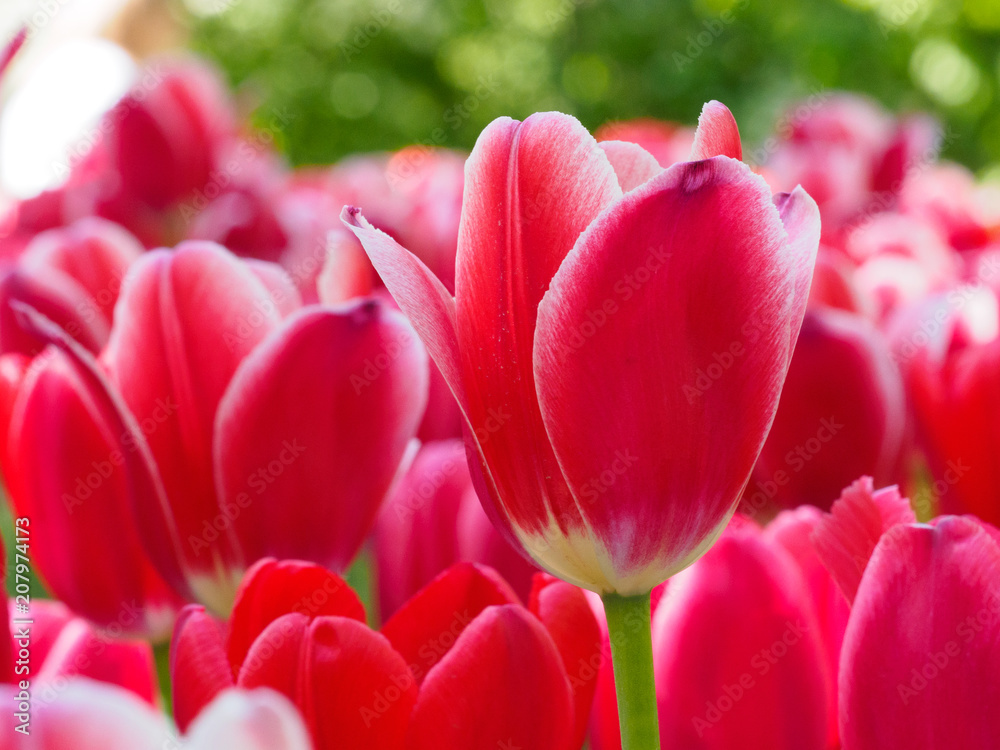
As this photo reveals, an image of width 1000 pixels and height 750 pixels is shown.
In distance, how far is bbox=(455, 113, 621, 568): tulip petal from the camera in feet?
0.96

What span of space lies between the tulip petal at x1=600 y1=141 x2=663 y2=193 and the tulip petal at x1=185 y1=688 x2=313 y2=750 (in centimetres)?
20

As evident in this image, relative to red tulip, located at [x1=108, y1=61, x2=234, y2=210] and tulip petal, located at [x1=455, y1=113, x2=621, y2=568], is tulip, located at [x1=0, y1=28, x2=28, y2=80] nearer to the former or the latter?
tulip petal, located at [x1=455, y1=113, x2=621, y2=568]

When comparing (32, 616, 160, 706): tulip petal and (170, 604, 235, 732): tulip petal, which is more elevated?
(170, 604, 235, 732): tulip petal

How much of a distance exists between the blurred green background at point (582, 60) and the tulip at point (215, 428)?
3.72 metres

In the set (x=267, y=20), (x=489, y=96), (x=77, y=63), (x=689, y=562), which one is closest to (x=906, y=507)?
(x=689, y=562)

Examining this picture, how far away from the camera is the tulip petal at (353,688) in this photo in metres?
A: 0.28

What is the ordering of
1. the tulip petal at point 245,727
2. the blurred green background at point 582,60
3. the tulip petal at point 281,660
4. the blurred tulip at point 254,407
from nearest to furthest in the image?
the tulip petal at point 245,727
the tulip petal at point 281,660
the blurred tulip at point 254,407
the blurred green background at point 582,60

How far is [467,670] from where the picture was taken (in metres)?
0.29

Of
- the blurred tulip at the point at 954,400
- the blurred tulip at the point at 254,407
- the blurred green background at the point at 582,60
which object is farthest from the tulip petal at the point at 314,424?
the blurred green background at the point at 582,60

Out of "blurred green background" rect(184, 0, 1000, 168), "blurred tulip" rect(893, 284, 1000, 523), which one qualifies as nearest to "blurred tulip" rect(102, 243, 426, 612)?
"blurred tulip" rect(893, 284, 1000, 523)

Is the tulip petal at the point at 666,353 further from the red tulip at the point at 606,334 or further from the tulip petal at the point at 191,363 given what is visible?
the tulip petal at the point at 191,363

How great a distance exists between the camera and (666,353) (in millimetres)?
273

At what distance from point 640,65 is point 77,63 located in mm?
3528

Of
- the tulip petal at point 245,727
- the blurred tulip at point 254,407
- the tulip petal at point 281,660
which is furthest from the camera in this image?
the blurred tulip at point 254,407
